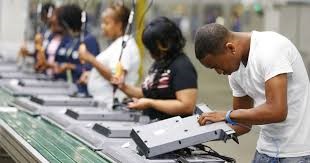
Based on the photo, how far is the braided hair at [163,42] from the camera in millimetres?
3082

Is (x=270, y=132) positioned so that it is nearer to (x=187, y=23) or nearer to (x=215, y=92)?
(x=215, y=92)

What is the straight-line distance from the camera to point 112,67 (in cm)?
391

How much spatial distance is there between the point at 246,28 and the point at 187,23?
1397mm

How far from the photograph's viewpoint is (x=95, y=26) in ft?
28.3

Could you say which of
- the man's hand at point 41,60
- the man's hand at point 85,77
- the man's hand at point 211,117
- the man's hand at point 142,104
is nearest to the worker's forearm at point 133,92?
the man's hand at point 142,104

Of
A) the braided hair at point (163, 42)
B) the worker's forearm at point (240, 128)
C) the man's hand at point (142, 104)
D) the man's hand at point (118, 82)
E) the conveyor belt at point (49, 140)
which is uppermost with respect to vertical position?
the braided hair at point (163, 42)

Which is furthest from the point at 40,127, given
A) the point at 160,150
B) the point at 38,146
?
the point at 160,150

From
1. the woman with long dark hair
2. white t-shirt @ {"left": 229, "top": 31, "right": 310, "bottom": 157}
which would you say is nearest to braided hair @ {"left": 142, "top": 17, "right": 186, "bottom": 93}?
the woman with long dark hair

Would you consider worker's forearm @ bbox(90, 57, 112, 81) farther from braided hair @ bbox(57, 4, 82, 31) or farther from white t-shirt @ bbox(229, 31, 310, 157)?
white t-shirt @ bbox(229, 31, 310, 157)

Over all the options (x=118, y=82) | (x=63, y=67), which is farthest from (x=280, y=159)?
(x=63, y=67)

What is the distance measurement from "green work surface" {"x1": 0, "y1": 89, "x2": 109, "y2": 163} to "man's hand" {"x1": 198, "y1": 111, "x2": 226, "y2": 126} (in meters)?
0.47

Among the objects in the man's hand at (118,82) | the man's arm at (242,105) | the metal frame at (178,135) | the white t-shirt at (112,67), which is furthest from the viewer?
the white t-shirt at (112,67)

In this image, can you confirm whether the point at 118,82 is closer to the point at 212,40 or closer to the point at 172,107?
the point at 172,107

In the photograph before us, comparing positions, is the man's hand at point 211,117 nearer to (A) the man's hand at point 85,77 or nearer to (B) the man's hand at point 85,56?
(B) the man's hand at point 85,56
